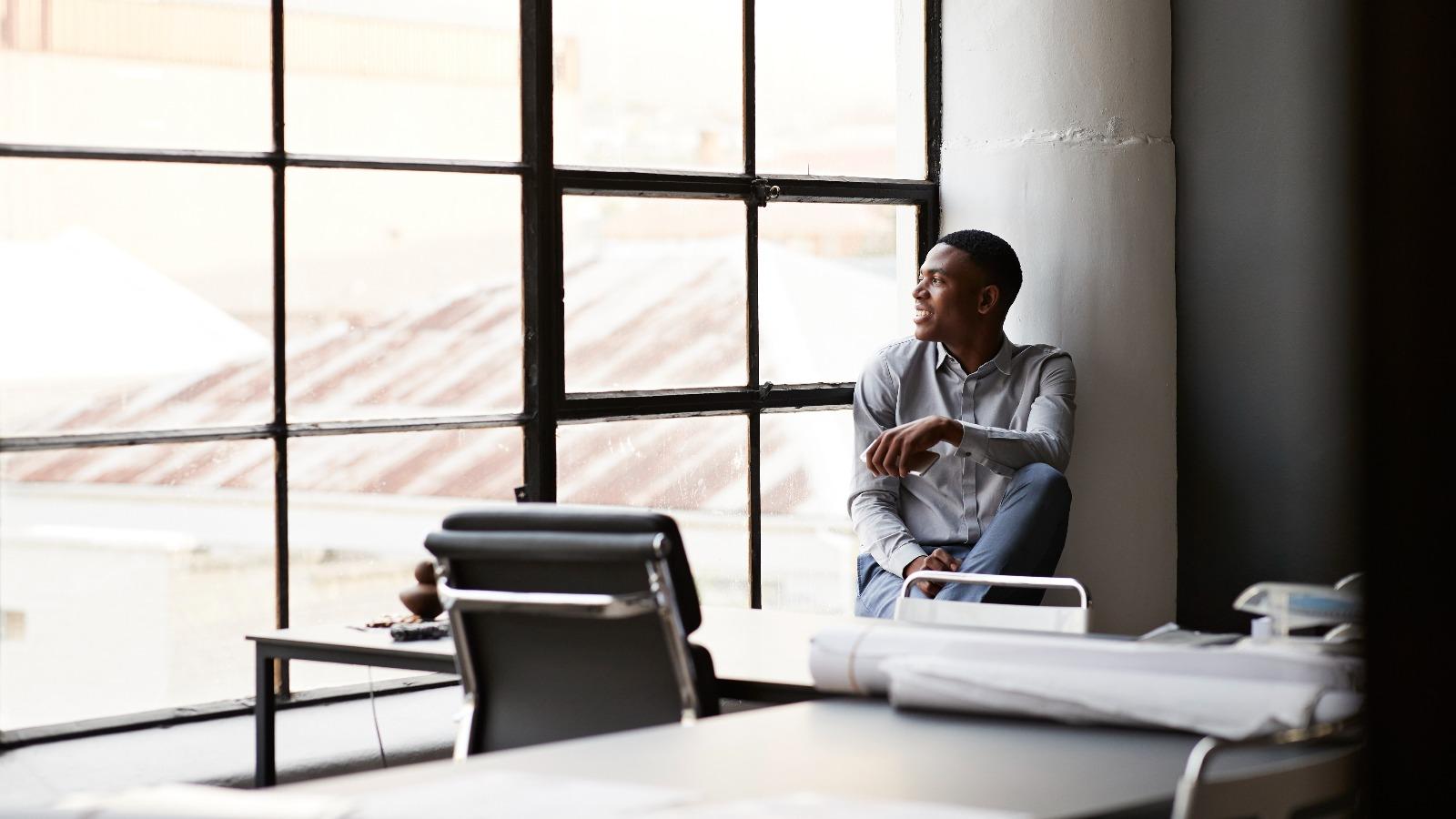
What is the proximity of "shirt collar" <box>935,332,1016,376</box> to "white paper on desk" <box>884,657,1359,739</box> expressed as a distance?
2385mm

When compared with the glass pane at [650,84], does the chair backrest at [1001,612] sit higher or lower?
lower

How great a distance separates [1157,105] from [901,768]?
3492mm

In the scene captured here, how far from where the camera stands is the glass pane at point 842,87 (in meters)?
4.74

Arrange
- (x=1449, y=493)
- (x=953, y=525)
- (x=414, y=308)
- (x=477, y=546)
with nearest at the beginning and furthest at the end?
(x=1449, y=493) < (x=477, y=546) < (x=414, y=308) < (x=953, y=525)

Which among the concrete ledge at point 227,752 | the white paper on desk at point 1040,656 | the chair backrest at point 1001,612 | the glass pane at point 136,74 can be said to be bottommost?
the concrete ledge at point 227,752

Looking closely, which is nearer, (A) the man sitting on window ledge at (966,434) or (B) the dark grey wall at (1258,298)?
(A) the man sitting on window ledge at (966,434)

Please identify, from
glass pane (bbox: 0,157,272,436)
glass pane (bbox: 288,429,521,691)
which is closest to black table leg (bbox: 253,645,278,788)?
glass pane (bbox: 288,429,521,691)

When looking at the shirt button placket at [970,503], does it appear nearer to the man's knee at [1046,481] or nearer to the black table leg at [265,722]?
the man's knee at [1046,481]

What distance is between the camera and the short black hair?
4.52 m

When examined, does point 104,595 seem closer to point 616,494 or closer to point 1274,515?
point 616,494

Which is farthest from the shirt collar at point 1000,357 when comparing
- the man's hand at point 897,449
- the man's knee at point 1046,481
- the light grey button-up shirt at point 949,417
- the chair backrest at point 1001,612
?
the chair backrest at point 1001,612

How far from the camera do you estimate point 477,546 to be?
8.61 ft

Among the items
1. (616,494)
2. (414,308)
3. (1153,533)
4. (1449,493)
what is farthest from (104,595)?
(1449,493)

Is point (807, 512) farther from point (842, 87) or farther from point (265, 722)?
point (265, 722)
